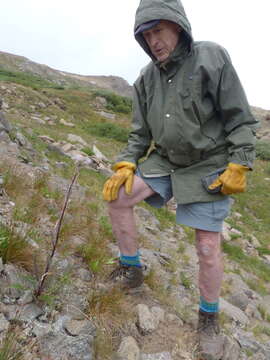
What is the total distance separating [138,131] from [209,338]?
1.86 metres

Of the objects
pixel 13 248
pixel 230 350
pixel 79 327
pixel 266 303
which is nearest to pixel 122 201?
pixel 13 248

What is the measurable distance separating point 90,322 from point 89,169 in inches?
226

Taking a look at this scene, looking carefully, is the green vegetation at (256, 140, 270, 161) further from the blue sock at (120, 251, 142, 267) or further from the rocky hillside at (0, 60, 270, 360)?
the blue sock at (120, 251, 142, 267)

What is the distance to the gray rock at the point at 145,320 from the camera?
2791 millimetres

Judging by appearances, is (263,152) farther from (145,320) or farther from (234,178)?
(145,320)

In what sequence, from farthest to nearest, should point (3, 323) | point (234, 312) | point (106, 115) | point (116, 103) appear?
point (116, 103)
point (106, 115)
point (234, 312)
point (3, 323)

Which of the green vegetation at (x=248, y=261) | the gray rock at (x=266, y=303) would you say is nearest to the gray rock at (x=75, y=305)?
the gray rock at (x=266, y=303)

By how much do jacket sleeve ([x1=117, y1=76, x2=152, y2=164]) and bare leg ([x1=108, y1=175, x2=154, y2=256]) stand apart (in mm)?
364

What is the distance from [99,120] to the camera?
17578 millimetres

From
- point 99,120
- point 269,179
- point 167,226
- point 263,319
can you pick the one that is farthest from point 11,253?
point 99,120

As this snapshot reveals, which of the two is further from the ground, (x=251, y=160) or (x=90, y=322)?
(x=251, y=160)

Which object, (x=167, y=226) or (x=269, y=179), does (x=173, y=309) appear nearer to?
(x=167, y=226)

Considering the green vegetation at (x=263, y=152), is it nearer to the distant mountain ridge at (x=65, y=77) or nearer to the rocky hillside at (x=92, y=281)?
the rocky hillside at (x=92, y=281)

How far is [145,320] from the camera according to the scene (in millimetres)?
2840
